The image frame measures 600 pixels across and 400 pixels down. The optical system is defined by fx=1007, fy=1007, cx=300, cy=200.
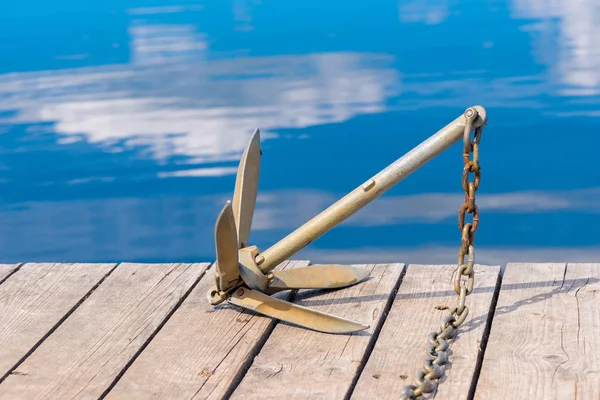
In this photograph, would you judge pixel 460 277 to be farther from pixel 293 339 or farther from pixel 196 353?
pixel 196 353

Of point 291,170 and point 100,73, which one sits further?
point 100,73

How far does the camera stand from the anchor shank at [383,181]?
8.02 feet

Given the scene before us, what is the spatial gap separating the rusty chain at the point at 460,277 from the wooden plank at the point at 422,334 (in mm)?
29

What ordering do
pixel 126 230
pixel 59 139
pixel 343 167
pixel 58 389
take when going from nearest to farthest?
pixel 58 389
pixel 126 230
pixel 343 167
pixel 59 139

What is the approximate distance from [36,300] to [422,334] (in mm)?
1107

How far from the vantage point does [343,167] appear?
19.3 feet

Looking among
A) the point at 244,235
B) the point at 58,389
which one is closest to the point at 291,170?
the point at 244,235

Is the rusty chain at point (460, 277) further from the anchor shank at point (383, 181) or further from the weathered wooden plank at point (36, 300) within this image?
the weathered wooden plank at point (36, 300)

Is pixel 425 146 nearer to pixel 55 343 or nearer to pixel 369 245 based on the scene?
pixel 55 343

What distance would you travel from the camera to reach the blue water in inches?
201

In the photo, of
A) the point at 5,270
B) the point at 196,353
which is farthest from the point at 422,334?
the point at 5,270

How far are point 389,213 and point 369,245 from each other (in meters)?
0.35

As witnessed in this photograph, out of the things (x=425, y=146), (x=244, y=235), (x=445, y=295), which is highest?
(x=425, y=146)

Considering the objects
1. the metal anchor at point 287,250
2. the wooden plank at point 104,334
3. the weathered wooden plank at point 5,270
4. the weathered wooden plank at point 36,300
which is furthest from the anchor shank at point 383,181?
the weathered wooden plank at point 5,270
